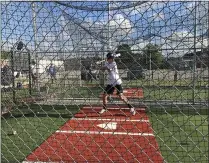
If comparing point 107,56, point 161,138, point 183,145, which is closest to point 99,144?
point 161,138

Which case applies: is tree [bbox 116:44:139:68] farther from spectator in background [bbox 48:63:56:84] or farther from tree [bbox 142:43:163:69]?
spectator in background [bbox 48:63:56:84]

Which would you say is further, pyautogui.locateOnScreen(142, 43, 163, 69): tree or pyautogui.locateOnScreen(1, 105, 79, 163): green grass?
pyautogui.locateOnScreen(1, 105, 79, 163): green grass

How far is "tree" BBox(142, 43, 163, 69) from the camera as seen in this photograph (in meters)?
2.82

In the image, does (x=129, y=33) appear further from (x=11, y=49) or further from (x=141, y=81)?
(x=11, y=49)

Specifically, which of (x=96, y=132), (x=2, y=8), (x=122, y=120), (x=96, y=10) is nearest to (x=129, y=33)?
(x=96, y=10)

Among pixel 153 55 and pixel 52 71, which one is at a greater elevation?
pixel 153 55

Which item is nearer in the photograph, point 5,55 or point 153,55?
point 153,55

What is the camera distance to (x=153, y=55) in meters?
2.96

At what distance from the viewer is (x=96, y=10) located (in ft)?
10.4

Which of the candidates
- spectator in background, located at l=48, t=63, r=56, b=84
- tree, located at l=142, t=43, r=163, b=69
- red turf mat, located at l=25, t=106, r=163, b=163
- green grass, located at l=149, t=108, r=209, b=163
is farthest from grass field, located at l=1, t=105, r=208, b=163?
tree, located at l=142, t=43, r=163, b=69

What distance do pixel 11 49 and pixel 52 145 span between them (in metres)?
2.03

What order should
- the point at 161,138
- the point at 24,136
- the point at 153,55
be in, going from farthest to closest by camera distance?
the point at 24,136
the point at 161,138
the point at 153,55

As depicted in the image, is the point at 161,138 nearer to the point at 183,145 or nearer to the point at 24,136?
the point at 183,145

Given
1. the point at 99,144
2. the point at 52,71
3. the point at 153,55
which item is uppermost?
the point at 153,55
